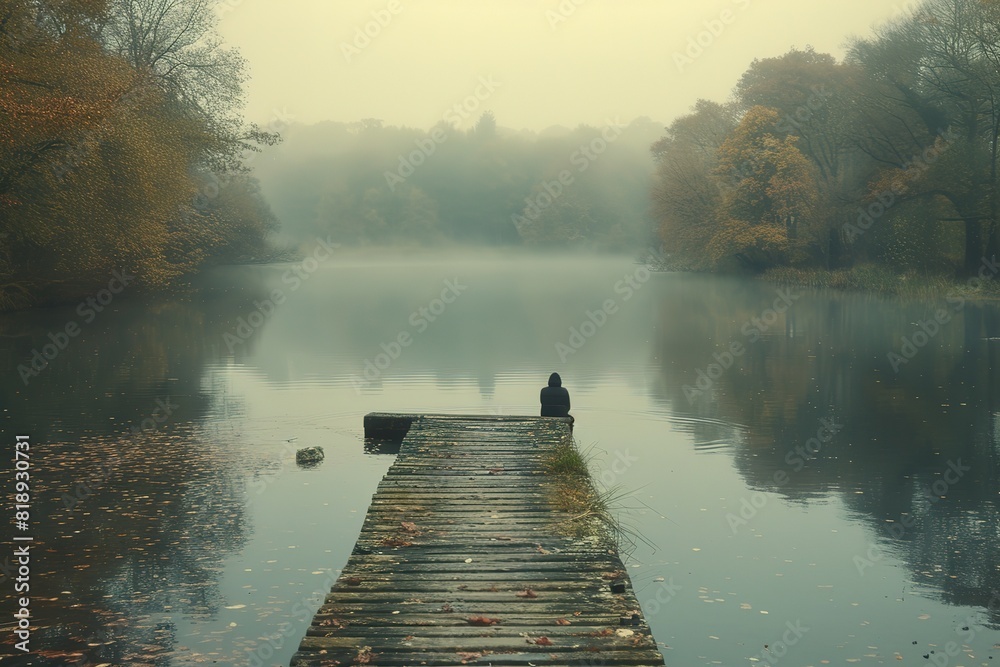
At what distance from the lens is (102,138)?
1204 inches

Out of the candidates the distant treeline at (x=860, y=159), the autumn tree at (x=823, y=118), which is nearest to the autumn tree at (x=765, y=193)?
the distant treeline at (x=860, y=159)

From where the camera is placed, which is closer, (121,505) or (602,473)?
(121,505)

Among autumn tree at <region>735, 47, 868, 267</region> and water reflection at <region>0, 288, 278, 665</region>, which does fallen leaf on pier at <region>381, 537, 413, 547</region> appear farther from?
autumn tree at <region>735, 47, 868, 267</region>

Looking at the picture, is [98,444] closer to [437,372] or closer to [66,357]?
[437,372]

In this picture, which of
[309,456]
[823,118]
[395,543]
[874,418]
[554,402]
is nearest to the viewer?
[395,543]

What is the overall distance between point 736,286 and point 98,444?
4743cm

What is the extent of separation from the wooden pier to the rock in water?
2.86 metres

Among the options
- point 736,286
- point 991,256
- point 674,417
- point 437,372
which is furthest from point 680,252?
point 674,417

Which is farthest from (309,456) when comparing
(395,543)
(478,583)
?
(478,583)

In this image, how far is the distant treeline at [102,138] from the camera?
95.1ft

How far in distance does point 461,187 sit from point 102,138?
146 meters

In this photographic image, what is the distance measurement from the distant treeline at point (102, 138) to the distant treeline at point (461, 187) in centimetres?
10085

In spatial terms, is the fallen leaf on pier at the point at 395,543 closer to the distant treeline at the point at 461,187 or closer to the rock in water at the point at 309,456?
the rock in water at the point at 309,456

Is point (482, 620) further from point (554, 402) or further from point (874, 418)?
point (874, 418)
